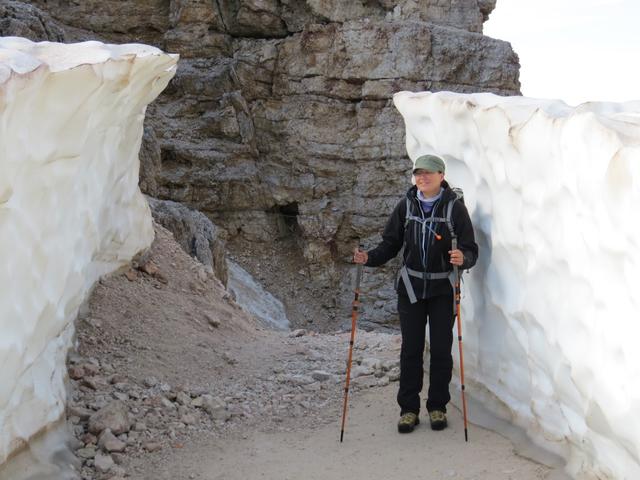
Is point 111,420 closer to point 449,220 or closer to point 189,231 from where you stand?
point 449,220

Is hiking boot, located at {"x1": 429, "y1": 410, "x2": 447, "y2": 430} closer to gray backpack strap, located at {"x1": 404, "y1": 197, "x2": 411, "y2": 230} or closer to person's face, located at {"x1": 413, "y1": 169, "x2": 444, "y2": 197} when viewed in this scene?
gray backpack strap, located at {"x1": 404, "y1": 197, "x2": 411, "y2": 230}

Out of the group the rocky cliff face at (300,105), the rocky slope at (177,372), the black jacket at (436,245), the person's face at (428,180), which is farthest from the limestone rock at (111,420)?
the rocky cliff face at (300,105)

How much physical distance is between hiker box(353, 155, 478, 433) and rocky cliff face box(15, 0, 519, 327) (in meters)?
20.6

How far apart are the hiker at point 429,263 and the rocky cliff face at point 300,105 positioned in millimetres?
20625

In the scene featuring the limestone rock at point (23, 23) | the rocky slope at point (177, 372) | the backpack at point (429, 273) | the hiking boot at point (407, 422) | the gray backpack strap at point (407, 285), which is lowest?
the rocky slope at point (177, 372)

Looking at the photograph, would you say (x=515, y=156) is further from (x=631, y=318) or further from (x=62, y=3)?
(x=62, y=3)

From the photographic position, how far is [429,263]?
5918 millimetres

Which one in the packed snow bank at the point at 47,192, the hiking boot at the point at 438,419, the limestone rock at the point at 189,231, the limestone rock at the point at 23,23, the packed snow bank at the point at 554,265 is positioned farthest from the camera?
the limestone rock at the point at 23,23

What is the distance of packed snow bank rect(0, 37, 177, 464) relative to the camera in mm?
4484

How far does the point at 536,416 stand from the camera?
5.59 meters

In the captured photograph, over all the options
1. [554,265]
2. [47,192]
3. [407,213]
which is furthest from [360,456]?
[47,192]

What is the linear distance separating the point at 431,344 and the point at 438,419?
2.05ft

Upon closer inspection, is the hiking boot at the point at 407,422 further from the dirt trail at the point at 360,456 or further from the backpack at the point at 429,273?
the backpack at the point at 429,273

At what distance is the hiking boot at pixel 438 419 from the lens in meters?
6.18
